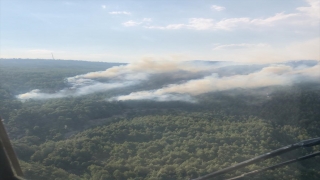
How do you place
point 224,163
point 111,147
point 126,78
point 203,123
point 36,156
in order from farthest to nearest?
point 126,78, point 203,123, point 111,147, point 36,156, point 224,163

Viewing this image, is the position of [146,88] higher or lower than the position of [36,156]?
higher

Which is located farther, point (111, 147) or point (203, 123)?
point (203, 123)

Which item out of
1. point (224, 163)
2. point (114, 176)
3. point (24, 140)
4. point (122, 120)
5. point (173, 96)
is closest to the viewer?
point (114, 176)

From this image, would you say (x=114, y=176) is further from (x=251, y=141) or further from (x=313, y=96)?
(x=313, y=96)

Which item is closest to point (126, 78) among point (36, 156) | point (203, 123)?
point (203, 123)

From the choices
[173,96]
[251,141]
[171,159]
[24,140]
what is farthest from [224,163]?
[173,96]

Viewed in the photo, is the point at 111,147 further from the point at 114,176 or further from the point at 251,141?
the point at 251,141
